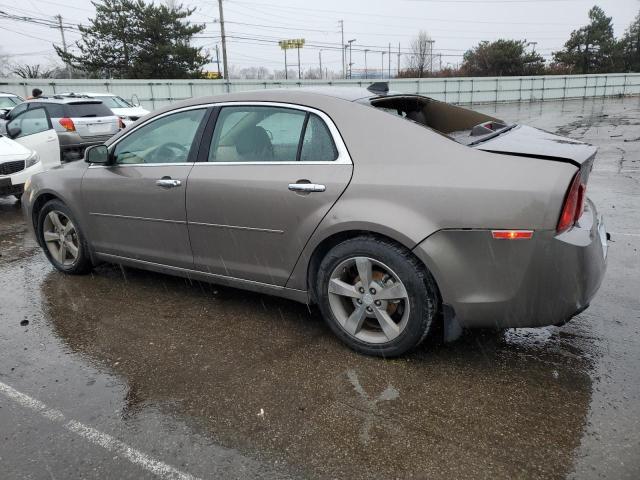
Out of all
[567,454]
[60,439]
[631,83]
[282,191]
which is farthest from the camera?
[631,83]

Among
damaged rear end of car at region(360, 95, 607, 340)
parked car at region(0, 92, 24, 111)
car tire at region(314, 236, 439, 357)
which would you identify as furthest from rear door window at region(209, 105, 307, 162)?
parked car at region(0, 92, 24, 111)

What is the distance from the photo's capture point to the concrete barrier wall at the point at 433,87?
23.7 metres

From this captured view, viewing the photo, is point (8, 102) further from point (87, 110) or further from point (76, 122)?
point (76, 122)

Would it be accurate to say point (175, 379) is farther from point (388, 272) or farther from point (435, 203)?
point (435, 203)

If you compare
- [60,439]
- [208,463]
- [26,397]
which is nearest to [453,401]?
[208,463]

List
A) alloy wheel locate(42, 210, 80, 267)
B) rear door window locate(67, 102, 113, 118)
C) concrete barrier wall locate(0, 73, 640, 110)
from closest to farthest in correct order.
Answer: alloy wheel locate(42, 210, 80, 267) < rear door window locate(67, 102, 113, 118) < concrete barrier wall locate(0, 73, 640, 110)

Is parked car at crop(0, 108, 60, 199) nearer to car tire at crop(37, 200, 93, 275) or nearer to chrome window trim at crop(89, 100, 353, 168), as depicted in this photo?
car tire at crop(37, 200, 93, 275)

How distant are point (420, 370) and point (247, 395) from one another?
101 cm

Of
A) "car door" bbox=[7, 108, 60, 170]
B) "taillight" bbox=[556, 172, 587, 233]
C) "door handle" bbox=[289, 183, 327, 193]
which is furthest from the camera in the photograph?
"car door" bbox=[7, 108, 60, 170]

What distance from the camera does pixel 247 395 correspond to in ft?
9.50

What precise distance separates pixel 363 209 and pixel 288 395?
1.12 m

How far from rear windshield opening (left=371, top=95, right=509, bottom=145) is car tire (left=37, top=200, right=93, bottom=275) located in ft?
9.52

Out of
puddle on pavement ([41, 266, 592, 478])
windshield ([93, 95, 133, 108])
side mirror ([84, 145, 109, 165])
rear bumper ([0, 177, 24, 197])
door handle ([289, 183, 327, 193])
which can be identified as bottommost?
puddle on pavement ([41, 266, 592, 478])

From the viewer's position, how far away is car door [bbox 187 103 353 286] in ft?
10.6
